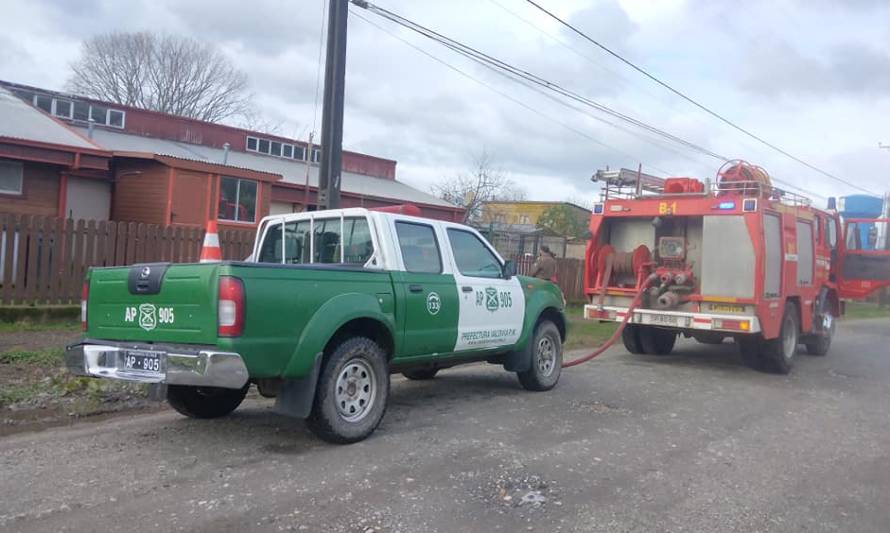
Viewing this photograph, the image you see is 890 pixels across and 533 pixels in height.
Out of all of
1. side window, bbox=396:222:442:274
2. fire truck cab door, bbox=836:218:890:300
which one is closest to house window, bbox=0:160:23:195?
side window, bbox=396:222:442:274

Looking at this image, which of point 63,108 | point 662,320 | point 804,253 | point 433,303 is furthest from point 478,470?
point 63,108

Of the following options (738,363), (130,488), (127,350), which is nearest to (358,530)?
(130,488)

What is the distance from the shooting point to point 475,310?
724cm

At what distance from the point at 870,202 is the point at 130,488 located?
1640 cm

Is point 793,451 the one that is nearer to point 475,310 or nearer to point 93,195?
point 475,310

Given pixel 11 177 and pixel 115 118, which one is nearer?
pixel 11 177

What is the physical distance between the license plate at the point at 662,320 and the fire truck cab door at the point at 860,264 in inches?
212

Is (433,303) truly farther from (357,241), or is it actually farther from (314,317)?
(314,317)

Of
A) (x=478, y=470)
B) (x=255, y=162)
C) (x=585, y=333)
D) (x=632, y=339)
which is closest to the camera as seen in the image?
(x=478, y=470)

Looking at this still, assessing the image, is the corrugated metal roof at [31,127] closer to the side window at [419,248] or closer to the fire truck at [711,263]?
the fire truck at [711,263]

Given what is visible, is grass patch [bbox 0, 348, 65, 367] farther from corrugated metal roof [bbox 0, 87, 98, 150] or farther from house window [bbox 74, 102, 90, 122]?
house window [bbox 74, 102, 90, 122]

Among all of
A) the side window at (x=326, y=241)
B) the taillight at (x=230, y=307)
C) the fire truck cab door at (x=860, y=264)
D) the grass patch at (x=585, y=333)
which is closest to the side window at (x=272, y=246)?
the side window at (x=326, y=241)

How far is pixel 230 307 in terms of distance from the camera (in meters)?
4.98

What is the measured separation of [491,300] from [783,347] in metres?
5.57
